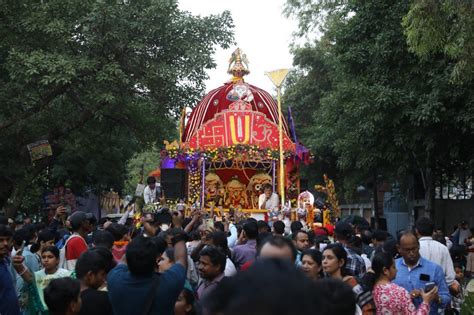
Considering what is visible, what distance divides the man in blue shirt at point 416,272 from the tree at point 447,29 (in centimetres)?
686

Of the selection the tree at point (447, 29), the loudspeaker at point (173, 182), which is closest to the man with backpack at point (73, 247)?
the tree at point (447, 29)

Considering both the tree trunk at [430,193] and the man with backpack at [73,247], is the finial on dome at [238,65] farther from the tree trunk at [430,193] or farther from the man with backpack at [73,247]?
the man with backpack at [73,247]

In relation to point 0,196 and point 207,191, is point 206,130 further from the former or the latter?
point 0,196

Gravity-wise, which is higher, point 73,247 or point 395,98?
point 395,98

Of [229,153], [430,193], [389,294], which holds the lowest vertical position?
[389,294]

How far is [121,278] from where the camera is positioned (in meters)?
4.64

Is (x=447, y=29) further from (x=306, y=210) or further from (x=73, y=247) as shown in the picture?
(x=73, y=247)

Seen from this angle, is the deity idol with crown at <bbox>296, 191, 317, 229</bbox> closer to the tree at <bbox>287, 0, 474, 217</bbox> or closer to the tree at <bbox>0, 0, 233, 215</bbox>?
the tree at <bbox>287, 0, 474, 217</bbox>

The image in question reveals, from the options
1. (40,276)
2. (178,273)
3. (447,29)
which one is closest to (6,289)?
(40,276)

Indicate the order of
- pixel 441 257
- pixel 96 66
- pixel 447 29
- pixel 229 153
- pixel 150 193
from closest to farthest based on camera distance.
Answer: pixel 441 257
pixel 447 29
pixel 96 66
pixel 150 193
pixel 229 153

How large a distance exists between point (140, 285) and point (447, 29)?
398 inches

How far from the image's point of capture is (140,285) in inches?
181

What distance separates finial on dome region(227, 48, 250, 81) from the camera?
2739 centimetres

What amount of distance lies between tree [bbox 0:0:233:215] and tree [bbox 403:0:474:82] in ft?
Answer: 22.4
